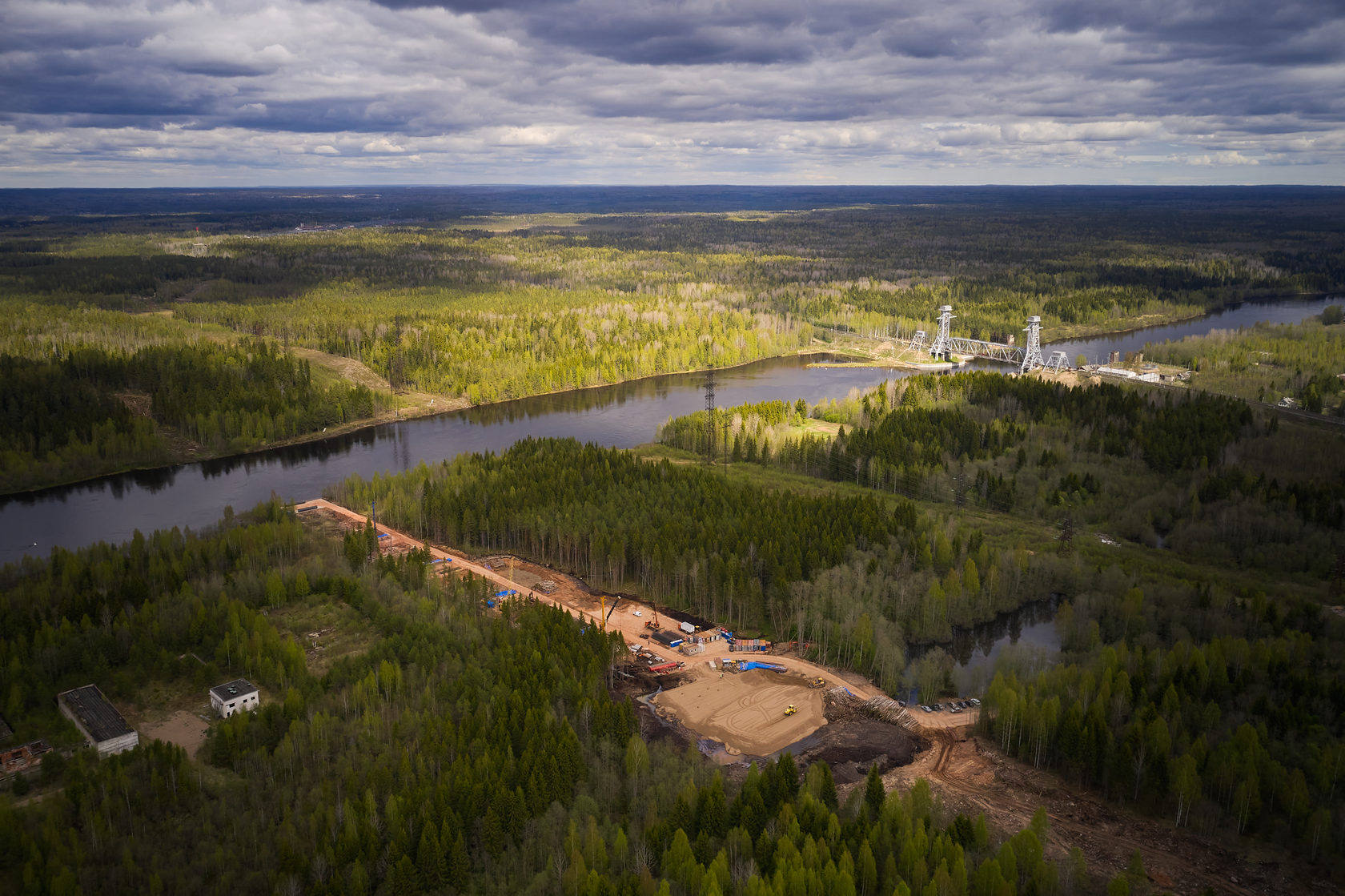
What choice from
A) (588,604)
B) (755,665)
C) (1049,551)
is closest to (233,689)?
(588,604)

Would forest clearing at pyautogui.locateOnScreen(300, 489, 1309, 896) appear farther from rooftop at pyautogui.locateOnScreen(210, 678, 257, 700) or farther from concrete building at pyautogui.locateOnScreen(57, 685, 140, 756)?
concrete building at pyautogui.locateOnScreen(57, 685, 140, 756)

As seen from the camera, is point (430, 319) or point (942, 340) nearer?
point (942, 340)

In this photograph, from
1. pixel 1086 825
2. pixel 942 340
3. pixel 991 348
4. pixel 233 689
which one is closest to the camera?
pixel 1086 825

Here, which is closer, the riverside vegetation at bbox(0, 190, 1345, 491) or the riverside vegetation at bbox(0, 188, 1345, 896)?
the riverside vegetation at bbox(0, 188, 1345, 896)

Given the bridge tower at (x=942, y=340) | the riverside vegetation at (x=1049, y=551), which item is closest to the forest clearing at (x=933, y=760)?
the riverside vegetation at (x=1049, y=551)

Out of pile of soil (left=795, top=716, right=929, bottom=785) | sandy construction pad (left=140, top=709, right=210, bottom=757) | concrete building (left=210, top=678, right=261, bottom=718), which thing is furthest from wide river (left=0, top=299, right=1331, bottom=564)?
pile of soil (left=795, top=716, right=929, bottom=785)

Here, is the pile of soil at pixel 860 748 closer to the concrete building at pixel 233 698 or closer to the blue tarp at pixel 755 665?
the blue tarp at pixel 755 665

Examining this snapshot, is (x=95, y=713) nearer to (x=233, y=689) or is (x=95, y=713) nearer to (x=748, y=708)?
(x=233, y=689)
